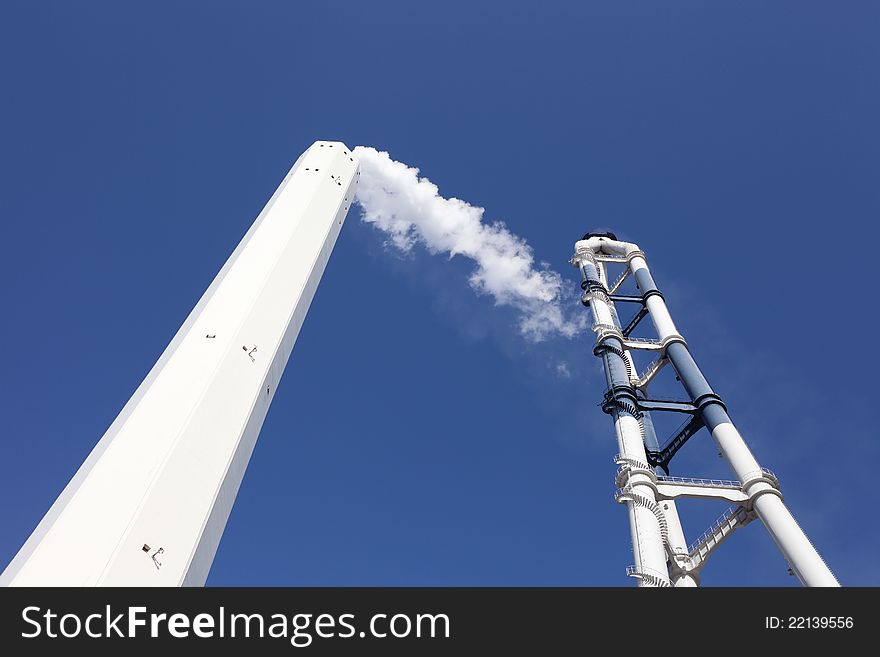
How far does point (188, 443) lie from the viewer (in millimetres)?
10938

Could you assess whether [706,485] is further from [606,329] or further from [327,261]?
[327,261]

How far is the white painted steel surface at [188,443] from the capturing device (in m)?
8.98

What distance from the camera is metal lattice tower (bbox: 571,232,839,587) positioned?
27.4 meters

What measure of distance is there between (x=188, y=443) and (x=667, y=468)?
33653 mm

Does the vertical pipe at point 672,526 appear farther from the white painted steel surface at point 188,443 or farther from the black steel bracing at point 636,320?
the white painted steel surface at point 188,443

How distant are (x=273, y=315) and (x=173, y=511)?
5.94m

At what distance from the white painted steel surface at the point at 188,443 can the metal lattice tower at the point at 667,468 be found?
2056cm

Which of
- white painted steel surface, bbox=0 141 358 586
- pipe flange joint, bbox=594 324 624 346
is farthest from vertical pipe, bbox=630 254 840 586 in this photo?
white painted steel surface, bbox=0 141 358 586

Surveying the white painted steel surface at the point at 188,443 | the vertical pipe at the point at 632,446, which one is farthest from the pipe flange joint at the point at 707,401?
the white painted steel surface at the point at 188,443

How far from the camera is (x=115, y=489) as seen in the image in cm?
973

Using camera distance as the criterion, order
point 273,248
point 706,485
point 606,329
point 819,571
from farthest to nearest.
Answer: point 606,329 < point 706,485 < point 819,571 < point 273,248

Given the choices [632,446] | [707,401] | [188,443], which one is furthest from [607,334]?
[188,443]

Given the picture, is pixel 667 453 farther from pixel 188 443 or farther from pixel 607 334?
pixel 188 443

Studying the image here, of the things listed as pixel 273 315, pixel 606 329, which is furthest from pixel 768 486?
pixel 273 315
